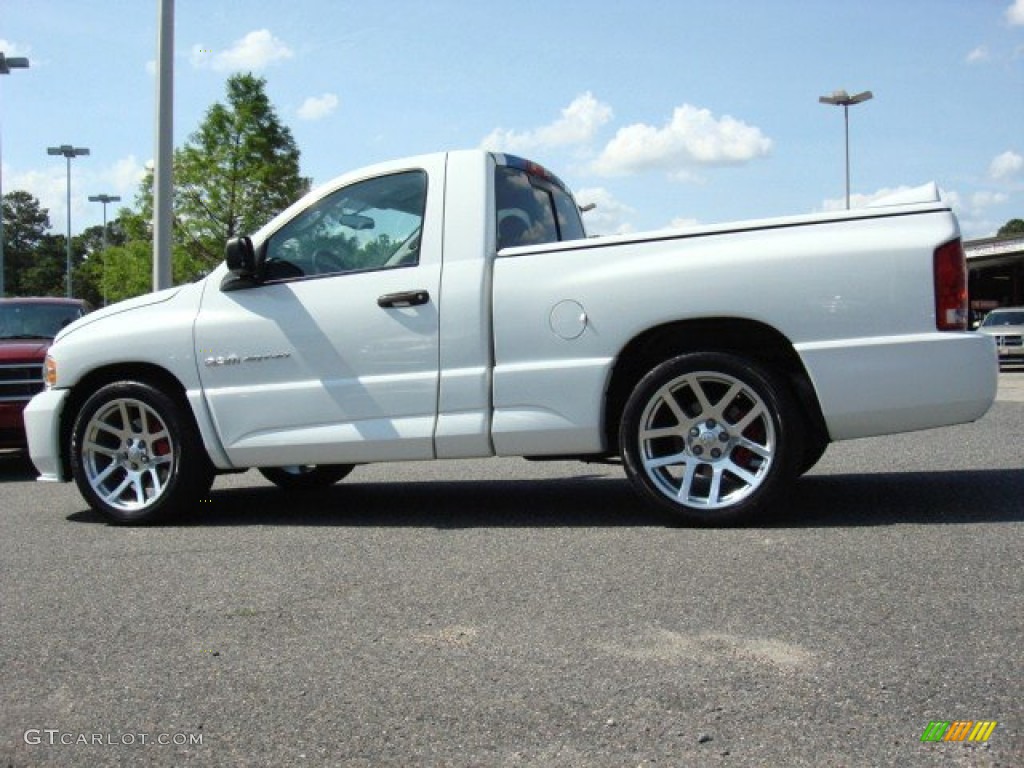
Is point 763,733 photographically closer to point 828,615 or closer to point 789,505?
point 828,615

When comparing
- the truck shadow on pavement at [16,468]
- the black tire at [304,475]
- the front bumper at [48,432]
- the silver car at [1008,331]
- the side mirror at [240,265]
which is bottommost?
the truck shadow on pavement at [16,468]

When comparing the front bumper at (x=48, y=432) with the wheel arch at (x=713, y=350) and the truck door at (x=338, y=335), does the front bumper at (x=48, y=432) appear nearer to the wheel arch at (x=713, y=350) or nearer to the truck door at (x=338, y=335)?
the truck door at (x=338, y=335)

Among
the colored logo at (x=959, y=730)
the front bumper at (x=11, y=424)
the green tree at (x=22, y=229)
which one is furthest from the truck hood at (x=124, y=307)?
the green tree at (x=22, y=229)

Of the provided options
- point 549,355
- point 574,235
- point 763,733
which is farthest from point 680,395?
point 763,733

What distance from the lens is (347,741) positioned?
9.08 ft

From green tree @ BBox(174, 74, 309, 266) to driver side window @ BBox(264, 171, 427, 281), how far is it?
36.9 metres

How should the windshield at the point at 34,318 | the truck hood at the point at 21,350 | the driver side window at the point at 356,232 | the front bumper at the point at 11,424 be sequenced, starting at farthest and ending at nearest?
the windshield at the point at 34,318 < the truck hood at the point at 21,350 < the front bumper at the point at 11,424 < the driver side window at the point at 356,232

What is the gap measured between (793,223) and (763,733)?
3010 mm

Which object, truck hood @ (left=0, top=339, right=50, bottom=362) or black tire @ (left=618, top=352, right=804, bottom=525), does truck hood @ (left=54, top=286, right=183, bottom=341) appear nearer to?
black tire @ (left=618, top=352, right=804, bottom=525)

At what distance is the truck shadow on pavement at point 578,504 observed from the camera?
5.43 m

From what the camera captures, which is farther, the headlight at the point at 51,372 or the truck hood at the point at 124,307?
the headlight at the point at 51,372

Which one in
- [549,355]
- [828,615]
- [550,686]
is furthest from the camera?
[549,355]

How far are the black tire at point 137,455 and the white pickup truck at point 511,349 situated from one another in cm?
1

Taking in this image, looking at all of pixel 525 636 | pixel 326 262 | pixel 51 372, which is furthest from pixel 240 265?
pixel 525 636
